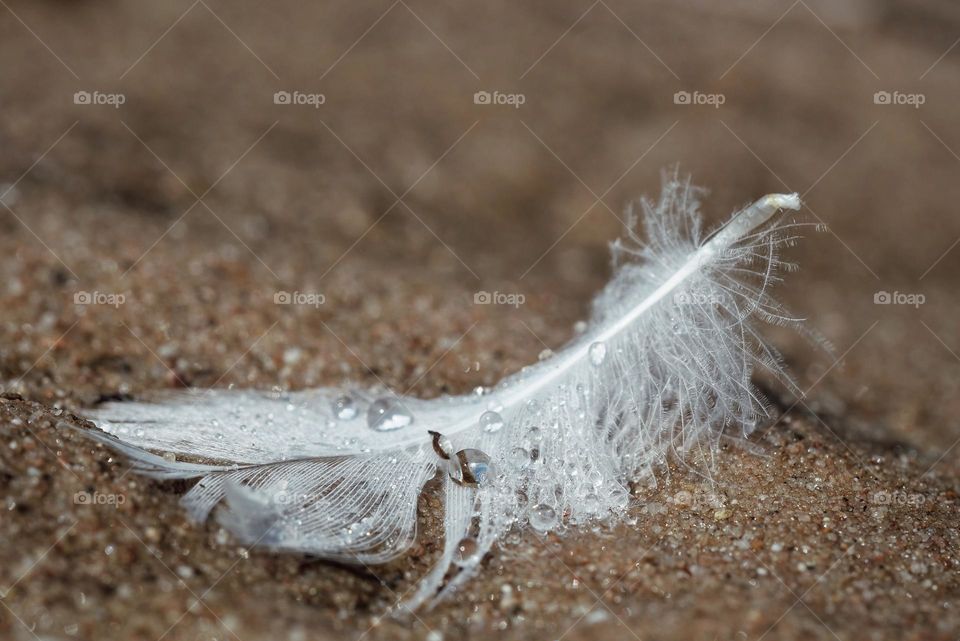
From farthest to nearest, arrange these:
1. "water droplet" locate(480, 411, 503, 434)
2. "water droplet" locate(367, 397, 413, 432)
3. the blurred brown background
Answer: "water droplet" locate(367, 397, 413, 432) → "water droplet" locate(480, 411, 503, 434) → the blurred brown background

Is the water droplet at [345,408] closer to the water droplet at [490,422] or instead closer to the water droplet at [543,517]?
the water droplet at [490,422]

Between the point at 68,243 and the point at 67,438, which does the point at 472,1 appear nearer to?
the point at 68,243

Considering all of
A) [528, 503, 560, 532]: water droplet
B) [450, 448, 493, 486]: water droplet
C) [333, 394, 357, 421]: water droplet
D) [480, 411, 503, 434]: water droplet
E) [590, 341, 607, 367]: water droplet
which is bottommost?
[528, 503, 560, 532]: water droplet

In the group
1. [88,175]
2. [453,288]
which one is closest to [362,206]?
[453,288]

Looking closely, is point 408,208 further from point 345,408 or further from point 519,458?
point 519,458

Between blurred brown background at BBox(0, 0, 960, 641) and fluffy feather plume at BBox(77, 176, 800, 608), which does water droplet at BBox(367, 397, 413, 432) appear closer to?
fluffy feather plume at BBox(77, 176, 800, 608)

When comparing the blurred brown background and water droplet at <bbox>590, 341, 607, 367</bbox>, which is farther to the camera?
water droplet at <bbox>590, 341, 607, 367</bbox>

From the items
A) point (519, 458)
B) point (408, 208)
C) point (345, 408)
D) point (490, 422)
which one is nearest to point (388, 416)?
point (345, 408)

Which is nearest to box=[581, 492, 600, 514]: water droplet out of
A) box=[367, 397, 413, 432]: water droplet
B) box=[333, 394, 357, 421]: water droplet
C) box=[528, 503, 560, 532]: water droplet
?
box=[528, 503, 560, 532]: water droplet
